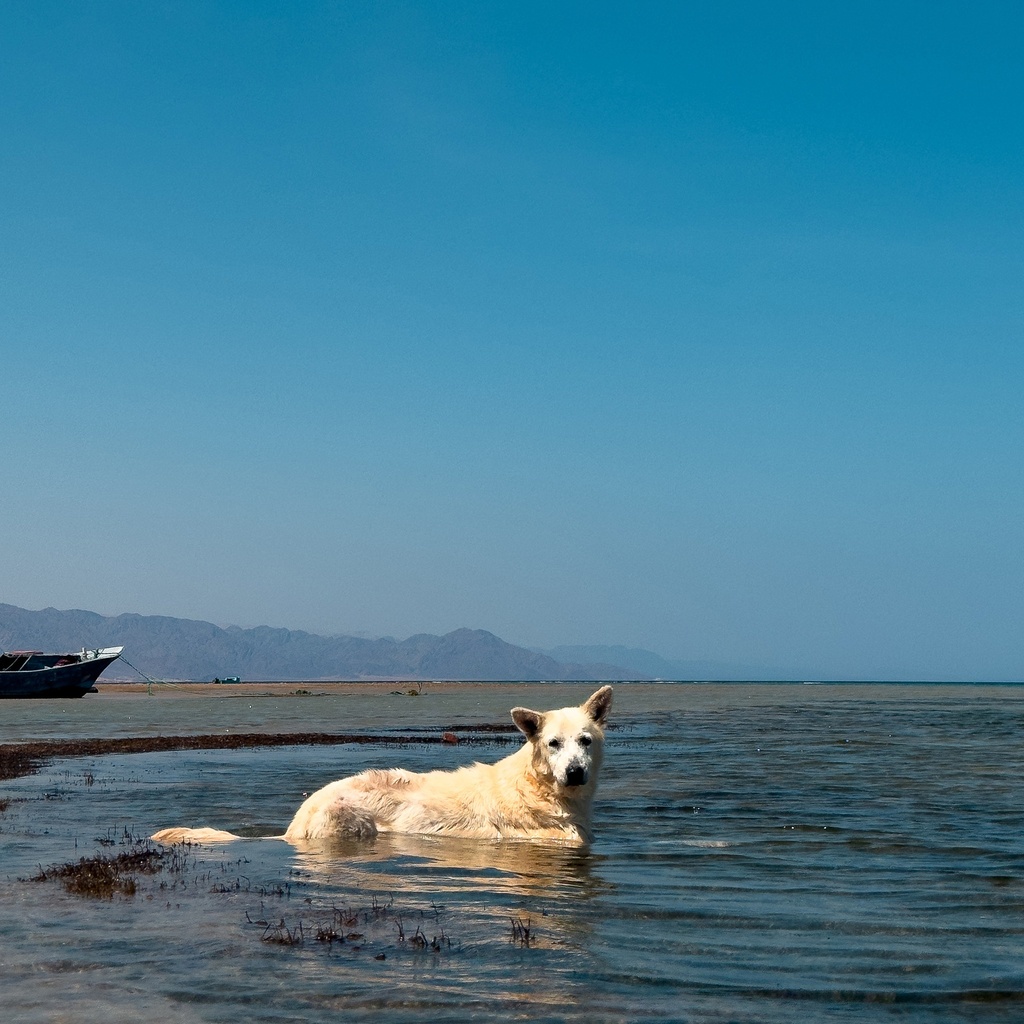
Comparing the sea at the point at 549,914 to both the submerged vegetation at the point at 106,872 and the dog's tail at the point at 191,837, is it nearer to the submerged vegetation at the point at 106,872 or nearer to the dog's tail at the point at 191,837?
the submerged vegetation at the point at 106,872

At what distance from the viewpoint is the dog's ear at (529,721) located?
1319 cm

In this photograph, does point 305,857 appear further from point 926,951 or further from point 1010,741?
point 1010,741

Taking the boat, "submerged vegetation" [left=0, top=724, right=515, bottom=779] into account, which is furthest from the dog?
the boat

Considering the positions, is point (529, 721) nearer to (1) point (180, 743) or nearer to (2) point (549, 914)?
(2) point (549, 914)

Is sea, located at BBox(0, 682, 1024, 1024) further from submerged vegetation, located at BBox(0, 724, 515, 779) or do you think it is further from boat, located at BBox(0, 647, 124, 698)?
boat, located at BBox(0, 647, 124, 698)

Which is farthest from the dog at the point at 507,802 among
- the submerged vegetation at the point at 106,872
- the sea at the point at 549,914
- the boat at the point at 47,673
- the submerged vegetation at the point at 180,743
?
the boat at the point at 47,673

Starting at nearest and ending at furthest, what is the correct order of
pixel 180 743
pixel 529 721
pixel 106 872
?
pixel 106 872 → pixel 529 721 → pixel 180 743

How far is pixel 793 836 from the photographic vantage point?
14.9 metres

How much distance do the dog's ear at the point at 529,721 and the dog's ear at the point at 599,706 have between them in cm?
57

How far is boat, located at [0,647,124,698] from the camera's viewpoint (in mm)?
79875

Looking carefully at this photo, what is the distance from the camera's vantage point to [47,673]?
8044 centimetres

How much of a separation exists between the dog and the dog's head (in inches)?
0.4

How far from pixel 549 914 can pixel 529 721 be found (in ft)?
12.7

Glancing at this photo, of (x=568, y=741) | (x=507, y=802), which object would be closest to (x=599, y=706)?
(x=568, y=741)
